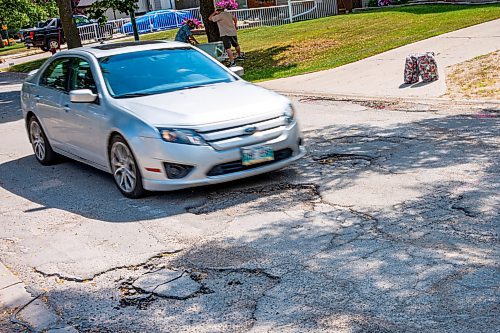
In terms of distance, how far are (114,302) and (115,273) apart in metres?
0.58

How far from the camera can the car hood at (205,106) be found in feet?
25.2

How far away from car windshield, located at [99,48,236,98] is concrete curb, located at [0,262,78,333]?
3060 mm

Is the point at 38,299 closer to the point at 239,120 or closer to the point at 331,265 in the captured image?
the point at 331,265

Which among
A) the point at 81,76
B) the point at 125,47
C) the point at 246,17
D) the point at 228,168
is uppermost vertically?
the point at 125,47

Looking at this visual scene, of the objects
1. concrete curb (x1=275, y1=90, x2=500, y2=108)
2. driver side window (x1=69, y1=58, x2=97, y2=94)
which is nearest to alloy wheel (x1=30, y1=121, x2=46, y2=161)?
driver side window (x1=69, y1=58, x2=97, y2=94)

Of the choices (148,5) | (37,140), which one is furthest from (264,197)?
(148,5)

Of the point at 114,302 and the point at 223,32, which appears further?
the point at 223,32

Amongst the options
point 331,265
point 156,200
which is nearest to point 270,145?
point 156,200

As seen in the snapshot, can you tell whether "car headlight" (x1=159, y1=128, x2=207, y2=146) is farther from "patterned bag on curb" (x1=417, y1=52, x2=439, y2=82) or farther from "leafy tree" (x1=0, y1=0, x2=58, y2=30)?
"leafy tree" (x1=0, y1=0, x2=58, y2=30)

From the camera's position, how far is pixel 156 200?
8.00m

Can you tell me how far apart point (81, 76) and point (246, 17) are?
27726 millimetres

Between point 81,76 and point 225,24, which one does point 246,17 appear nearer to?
point 225,24

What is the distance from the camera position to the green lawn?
19.4 m

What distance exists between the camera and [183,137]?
298 inches
